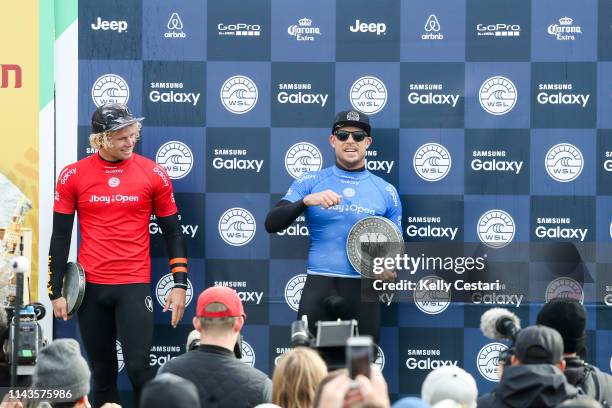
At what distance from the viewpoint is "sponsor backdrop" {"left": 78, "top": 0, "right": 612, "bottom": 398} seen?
20.2 ft

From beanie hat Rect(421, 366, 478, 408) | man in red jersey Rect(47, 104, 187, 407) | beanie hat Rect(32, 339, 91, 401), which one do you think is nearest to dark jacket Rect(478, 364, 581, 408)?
beanie hat Rect(421, 366, 478, 408)

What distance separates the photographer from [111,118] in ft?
19.2

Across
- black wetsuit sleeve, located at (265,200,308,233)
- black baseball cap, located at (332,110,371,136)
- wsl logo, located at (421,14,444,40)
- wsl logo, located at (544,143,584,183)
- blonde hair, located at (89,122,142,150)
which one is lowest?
black wetsuit sleeve, located at (265,200,308,233)

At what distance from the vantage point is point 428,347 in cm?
622

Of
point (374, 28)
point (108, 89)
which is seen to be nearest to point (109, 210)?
point (108, 89)

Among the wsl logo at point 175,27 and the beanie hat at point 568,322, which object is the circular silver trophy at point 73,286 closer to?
the wsl logo at point 175,27

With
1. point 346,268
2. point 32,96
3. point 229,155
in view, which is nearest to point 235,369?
point 346,268

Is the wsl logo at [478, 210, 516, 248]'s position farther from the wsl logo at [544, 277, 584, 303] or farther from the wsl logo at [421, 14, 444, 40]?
the wsl logo at [421, 14, 444, 40]

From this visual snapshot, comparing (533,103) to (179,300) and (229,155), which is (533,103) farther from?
(179,300)

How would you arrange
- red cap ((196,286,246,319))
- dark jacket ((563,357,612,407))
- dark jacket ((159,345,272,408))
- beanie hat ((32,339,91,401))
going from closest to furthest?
1. beanie hat ((32,339,91,401))
2. dark jacket ((159,345,272,408))
3. red cap ((196,286,246,319))
4. dark jacket ((563,357,612,407))

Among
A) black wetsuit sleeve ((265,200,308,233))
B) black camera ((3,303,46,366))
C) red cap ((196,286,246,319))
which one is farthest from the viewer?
black wetsuit sleeve ((265,200,308,233))

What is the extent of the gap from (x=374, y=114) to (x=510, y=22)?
3.19 ft

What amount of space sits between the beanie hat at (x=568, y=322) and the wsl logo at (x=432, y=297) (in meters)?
1.50

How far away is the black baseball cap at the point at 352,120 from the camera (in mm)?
5883
